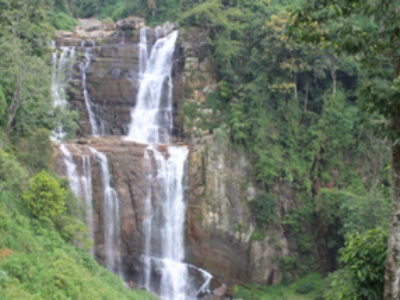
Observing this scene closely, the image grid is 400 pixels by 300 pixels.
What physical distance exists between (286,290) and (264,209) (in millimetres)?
3932

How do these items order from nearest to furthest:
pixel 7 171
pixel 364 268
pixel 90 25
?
1. pixel 364 268
2. pixel 7 171
3. pixel 90 25

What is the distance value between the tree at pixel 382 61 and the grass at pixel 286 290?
13.6m

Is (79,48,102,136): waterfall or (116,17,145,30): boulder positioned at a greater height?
(116,17,145,30): boulder

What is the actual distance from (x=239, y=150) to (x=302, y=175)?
3553 millimetres

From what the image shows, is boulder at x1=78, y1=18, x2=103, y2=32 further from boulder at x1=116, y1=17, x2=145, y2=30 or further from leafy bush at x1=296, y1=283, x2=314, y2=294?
leafy bush at x1=296, y1=283, x2=314, y2=294

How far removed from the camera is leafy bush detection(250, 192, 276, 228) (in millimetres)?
18891

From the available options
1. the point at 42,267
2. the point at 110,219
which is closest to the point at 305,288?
the point at 110,219

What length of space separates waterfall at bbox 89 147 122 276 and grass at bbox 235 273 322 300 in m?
5.93

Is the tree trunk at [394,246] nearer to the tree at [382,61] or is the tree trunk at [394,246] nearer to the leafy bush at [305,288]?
the tree at [382,61]

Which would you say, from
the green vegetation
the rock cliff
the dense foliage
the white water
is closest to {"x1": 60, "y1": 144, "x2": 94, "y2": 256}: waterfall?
the rock cliff

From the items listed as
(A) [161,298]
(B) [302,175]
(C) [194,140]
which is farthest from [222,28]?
(A) [161,298]

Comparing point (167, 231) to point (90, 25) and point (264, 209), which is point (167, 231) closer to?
point (264, 209)

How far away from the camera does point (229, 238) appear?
61.3 ft

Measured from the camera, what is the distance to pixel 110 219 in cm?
1773
